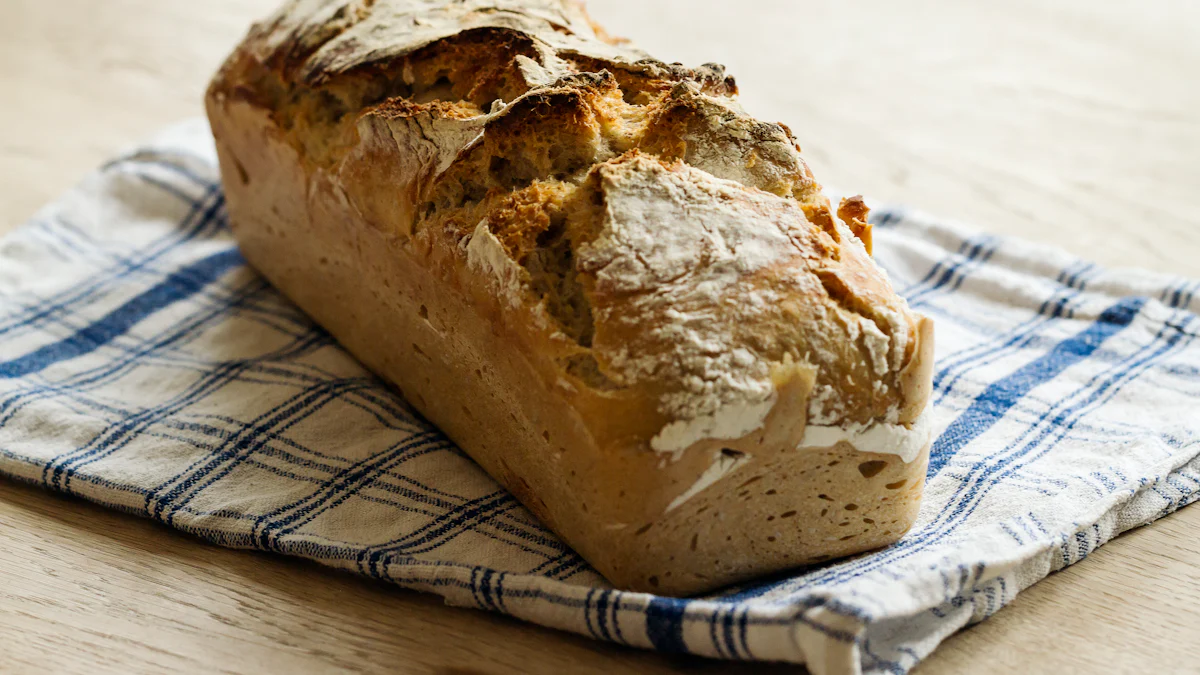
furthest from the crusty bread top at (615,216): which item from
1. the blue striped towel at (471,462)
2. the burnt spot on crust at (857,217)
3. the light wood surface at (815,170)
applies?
the light wood surface at (815,170)

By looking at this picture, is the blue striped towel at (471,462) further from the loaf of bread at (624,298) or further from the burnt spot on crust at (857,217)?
the burnt spot on crust at (857,217)

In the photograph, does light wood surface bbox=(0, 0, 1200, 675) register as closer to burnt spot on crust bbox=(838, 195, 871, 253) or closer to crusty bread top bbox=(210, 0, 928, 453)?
crusty bread top bbox=(210, 0, 928, 453)

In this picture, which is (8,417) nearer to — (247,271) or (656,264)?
(247,271)

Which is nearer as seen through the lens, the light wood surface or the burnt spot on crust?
the light wood surface

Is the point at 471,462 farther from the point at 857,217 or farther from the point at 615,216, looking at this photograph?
the point at 857,217

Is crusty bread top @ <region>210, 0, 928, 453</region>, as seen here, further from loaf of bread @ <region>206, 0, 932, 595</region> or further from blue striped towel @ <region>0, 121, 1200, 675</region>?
blue striped towel @ <region>0, 121, 1200, 675</region>

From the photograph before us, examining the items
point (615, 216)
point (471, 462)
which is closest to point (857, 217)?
point (615, 216)

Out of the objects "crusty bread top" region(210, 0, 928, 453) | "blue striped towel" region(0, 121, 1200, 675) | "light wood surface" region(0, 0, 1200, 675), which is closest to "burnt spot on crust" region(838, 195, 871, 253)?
"crusty bread top" region(210, 0, 928, 453)

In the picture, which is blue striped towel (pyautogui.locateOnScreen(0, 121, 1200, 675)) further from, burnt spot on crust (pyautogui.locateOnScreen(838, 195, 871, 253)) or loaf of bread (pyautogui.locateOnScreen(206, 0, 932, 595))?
burnt spot on crust (pyautogui.locateOnScreen(838, 195, 871, 253))

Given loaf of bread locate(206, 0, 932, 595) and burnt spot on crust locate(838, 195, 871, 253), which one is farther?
burnt spot on crust locate(838, 195, 871, 253)
